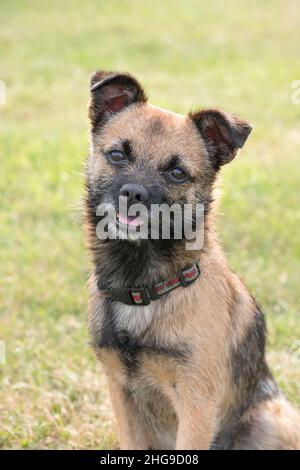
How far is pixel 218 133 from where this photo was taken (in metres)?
3.74

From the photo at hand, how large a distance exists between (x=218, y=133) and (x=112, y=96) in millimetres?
570

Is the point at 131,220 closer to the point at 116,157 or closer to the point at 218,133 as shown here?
the point at 116,157

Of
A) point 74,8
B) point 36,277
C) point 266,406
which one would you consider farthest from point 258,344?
point 74,8

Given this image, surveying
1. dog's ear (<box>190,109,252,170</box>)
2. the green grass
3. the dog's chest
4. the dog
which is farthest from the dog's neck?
the green grass

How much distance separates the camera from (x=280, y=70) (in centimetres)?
1212

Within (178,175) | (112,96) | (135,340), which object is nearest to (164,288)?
(135,340)

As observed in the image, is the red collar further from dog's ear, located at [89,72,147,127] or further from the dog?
dog's ear, located at [89,72,147,127]

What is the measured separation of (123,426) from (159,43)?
10716mm

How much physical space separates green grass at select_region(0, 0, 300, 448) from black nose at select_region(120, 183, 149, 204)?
1.13 meters

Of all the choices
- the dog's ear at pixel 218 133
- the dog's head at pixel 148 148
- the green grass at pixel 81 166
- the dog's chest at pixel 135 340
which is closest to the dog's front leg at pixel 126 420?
the dog's chest at pixel 135 340

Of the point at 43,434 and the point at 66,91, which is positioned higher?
the point at 66,91

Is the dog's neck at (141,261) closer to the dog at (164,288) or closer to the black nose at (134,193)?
the dog at (164,288)

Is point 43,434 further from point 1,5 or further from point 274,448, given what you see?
point 1,5

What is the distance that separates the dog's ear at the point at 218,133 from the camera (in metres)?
3.61
